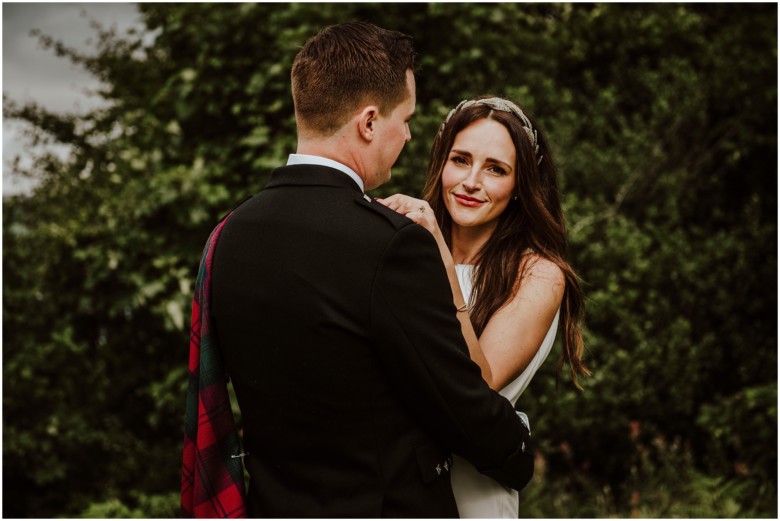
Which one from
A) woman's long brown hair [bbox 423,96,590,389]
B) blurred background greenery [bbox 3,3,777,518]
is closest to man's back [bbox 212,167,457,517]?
woman's long brown hair [bbox 423,96,590,389]

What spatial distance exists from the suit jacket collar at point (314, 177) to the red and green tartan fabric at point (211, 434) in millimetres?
235

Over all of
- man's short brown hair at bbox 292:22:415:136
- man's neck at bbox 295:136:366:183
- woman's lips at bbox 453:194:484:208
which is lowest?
woman's lips at bbox 453:194:484:208

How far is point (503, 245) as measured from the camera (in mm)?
2881

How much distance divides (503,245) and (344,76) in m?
1.17

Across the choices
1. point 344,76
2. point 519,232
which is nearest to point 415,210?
point 344,76

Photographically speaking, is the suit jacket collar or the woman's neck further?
the woman's neck

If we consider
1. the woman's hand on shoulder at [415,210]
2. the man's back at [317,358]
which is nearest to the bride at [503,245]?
the woman's hand on shoulder at [415,210]

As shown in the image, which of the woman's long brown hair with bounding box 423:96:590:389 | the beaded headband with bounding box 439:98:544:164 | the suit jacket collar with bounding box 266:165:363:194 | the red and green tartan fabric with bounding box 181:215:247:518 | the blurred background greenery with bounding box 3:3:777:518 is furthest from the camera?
the blurred background greenery with bounding box 3:3:777:518

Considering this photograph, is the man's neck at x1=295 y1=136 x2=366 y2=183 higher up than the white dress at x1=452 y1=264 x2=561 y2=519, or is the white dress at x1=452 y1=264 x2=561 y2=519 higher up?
the man's neck at x1=295 y1=136 x2=366 y2=183

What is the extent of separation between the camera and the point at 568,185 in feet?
20.1

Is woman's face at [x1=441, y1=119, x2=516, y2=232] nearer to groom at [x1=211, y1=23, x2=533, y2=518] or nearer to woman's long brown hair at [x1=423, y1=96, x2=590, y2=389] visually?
woman's long brown hair at [x1=423, y1=96, x2=590, y2=389]

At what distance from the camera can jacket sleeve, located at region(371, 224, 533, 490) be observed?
1724 mm

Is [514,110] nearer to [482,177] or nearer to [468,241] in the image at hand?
[482,177]

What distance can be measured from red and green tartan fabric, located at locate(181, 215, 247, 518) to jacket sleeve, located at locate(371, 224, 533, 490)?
0.55 meters
